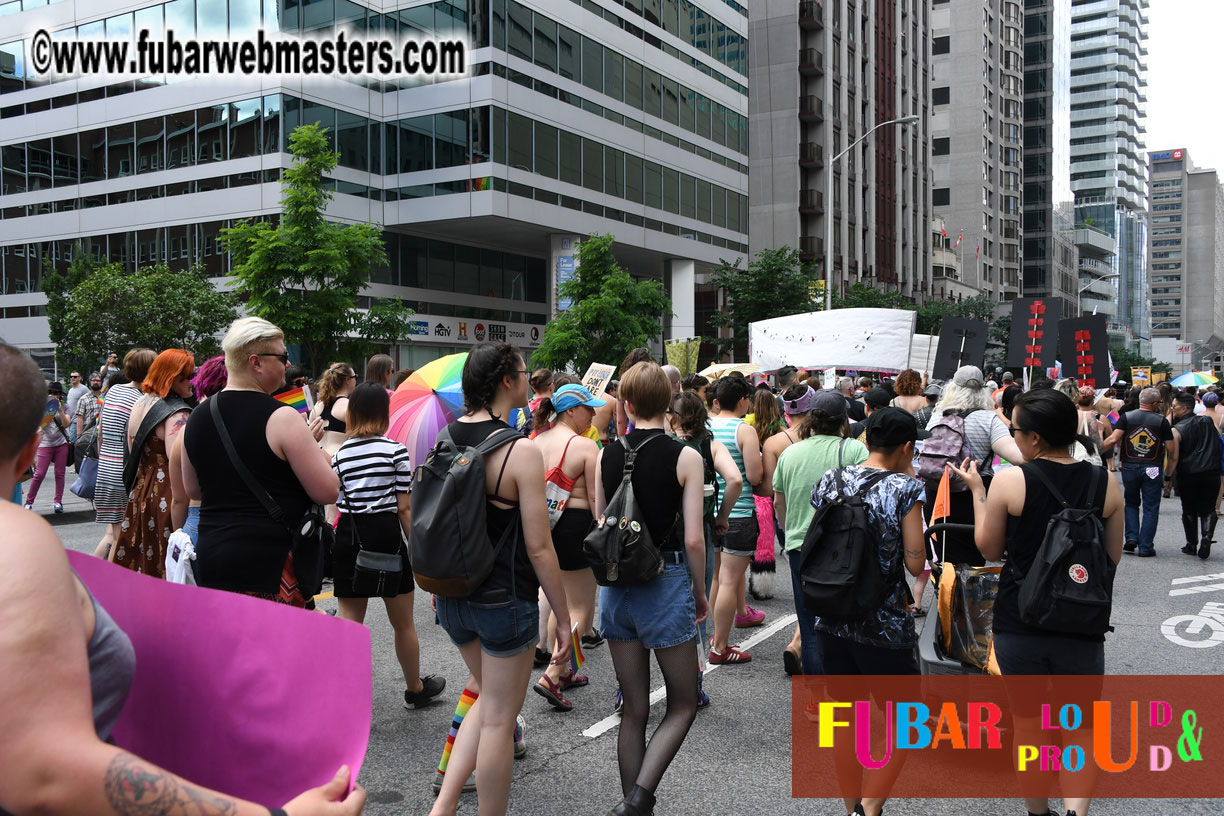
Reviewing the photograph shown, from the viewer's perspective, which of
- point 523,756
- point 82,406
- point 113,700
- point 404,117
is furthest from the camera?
point 404,117

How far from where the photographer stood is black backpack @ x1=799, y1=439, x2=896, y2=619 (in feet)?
12.6

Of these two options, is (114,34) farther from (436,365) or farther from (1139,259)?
(1139,259)

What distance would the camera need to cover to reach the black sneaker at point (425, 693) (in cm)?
544

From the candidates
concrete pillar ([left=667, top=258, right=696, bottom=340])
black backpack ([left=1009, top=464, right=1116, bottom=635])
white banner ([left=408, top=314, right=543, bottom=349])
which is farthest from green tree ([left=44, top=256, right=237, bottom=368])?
black backpack ([left=1009, top=464, right=1116, bottom=635])

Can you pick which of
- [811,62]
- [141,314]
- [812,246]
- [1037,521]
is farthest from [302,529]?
[811,62]

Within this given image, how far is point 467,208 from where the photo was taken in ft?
109

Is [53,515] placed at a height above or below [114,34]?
below

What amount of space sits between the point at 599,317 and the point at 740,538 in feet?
69.0

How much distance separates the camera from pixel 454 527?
11.3 ft

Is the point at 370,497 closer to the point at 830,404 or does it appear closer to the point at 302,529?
the point at 302,529

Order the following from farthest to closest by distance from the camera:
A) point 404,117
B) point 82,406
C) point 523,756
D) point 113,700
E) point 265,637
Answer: point 404,117 < point 82,406 < point 523,756 < point 265,637 < point 113,700

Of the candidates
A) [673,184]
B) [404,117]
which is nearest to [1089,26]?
[673,184]

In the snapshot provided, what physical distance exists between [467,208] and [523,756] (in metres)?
30.3

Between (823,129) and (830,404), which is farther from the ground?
(823,129)
